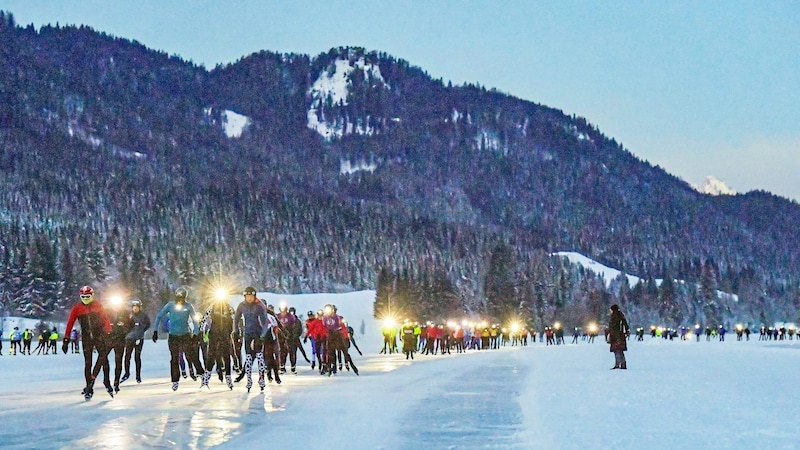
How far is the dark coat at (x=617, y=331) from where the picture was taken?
86.4 feet

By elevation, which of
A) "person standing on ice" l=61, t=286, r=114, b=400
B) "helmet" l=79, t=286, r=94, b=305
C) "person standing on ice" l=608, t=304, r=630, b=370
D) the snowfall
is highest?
"helmet" l=79, t=286, r=94, b=305

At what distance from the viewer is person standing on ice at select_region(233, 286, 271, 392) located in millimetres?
18266

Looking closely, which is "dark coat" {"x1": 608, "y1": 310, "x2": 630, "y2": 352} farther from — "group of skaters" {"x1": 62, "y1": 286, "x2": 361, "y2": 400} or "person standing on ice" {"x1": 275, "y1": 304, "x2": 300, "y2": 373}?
"group of skaters" {"x1": 62, "y1": 286, "x2": 361, "y2": 400}

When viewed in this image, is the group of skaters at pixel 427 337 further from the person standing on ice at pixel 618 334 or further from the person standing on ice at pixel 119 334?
the person standing on ice at pixel 119 334

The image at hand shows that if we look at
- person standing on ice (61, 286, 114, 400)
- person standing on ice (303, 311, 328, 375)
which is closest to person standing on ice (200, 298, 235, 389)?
person standing on ice (61, 286, 114, 400)

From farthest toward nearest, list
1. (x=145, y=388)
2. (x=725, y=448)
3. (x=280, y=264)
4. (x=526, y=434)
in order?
(x=280, y=264) < (x=145, y=388) < (x=526, y=434) < (x=725, y=448)

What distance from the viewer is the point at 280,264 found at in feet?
586

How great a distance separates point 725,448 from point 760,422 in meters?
2.57

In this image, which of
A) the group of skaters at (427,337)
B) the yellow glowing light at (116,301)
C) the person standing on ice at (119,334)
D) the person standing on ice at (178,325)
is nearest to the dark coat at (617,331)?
the person standing on ice at (178,325)

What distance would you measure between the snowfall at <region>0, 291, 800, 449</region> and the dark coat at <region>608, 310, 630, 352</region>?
4033 millimetres

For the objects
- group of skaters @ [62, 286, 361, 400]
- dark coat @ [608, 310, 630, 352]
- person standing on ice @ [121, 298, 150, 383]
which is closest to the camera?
group of skaters @ [62, 286, 361, 400]

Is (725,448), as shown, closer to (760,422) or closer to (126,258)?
(760,422)

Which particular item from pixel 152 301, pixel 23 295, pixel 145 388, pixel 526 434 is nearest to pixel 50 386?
pixel 145 388

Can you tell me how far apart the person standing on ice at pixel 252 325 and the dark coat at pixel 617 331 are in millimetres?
11183
